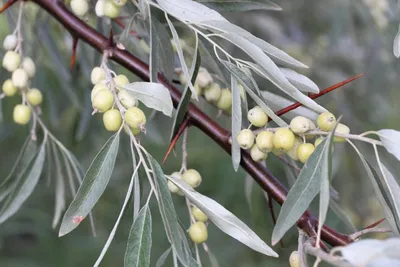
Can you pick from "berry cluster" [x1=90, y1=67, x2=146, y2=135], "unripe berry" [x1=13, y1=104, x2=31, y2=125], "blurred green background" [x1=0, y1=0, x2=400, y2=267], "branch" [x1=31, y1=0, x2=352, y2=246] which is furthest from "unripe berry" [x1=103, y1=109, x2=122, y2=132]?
"blurred green background" [x1=0, y1=0, x2=400, y2=267]

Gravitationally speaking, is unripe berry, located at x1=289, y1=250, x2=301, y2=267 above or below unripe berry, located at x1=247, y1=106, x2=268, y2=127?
below

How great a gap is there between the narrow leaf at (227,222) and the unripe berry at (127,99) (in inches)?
2.7

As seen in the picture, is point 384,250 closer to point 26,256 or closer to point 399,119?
point 26,256

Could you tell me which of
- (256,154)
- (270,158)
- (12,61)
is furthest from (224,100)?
(270,158)

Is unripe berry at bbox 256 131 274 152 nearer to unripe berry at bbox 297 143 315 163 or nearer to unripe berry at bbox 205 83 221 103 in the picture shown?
unripe berry at bbox 297 143 315 163

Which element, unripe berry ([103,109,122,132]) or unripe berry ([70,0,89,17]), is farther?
unripe berry ([70,0,89,17])

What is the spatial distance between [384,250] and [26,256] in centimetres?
140

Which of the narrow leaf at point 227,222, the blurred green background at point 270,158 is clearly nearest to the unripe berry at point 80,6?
the narrow leaf at point 227,222

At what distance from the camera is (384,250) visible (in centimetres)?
32

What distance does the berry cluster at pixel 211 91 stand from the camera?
0.56 m

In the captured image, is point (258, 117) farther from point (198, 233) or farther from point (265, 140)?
point (198, 233)

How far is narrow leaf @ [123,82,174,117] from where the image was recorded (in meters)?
0.43

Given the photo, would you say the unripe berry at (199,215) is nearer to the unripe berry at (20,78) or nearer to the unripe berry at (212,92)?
the unripe berry at (212,92)

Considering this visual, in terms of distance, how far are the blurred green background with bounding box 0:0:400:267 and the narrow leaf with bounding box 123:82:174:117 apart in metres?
0.60
